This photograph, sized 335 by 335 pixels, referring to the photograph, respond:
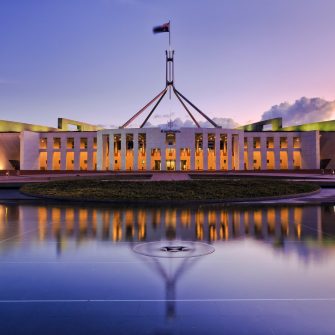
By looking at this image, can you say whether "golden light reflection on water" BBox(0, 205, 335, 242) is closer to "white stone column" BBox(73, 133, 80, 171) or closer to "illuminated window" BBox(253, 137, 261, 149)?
"white stone column" BBox(73, 133, 80, 171)

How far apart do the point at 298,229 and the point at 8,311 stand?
25.6 feet

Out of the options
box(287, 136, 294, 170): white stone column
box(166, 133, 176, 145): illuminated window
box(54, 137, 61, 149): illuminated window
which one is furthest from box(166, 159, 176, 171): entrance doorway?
box(54, 137, 61, 149): illuminated window

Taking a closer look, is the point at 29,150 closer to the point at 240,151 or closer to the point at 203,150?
the point at 203,150

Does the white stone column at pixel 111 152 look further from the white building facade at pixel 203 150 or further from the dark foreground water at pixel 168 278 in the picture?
the dark foreground water at pixel 168 278

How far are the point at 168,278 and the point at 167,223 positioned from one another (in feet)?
17.8

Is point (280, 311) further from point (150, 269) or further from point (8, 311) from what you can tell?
point (8, 311)

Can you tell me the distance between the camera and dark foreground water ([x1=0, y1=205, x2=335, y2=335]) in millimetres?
3918

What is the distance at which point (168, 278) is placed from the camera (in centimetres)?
548

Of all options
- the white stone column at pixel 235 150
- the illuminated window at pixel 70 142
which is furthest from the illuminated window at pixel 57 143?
the white stone column at pixel 235 150

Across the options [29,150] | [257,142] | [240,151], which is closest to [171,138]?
[240,151]

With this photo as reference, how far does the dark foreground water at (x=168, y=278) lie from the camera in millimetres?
3918

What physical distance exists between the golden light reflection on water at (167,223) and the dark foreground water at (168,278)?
51 millimetres

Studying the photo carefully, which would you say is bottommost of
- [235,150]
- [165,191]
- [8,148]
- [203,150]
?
[165,191]

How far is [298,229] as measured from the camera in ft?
32.2
